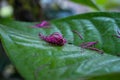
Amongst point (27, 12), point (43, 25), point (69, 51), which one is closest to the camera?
point (69, 51)

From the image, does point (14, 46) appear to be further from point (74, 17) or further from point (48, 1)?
point (48, 1)

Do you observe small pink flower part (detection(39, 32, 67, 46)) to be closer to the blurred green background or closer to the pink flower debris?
the pink flower debris

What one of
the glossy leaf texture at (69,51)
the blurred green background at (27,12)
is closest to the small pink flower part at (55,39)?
the glossy leaf texture at (69,51)

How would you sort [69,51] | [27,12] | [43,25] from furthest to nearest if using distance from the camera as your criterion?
[27,12], [43,25], [69,51]

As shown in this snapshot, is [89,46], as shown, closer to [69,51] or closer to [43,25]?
[69,51]

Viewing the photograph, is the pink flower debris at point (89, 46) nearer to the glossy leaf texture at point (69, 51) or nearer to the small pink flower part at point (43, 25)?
the glossy leaf texture at point (69, 51)

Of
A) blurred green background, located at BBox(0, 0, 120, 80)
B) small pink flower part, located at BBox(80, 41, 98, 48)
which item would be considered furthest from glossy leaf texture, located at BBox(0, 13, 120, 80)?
blurred green background, located at BBox(0, 0, 120, 80)

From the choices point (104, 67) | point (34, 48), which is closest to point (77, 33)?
point (34, 48)

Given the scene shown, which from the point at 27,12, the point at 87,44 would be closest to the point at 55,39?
the point at 87,44
